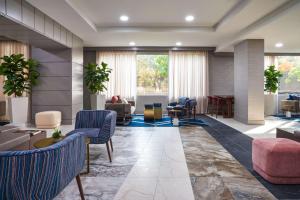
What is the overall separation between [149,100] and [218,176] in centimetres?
859

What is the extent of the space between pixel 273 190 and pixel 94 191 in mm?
2136

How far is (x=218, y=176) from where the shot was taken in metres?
3.56

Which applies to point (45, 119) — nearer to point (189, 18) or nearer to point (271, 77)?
point (189, 18)

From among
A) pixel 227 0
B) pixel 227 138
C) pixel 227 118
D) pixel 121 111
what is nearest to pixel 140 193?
pixel 227 138

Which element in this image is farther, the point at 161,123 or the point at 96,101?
the point at 96,101

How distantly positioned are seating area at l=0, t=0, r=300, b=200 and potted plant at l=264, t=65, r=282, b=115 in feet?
0.16

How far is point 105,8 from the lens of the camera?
6.43 m

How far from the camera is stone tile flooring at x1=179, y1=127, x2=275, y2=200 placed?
9.73 feet

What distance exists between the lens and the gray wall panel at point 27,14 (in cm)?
525

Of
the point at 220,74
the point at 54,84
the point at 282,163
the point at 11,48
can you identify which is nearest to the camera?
the point at 282,163

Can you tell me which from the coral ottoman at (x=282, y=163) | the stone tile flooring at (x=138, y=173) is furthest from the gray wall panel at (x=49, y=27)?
the coral ottoman at (x=282, y=163)

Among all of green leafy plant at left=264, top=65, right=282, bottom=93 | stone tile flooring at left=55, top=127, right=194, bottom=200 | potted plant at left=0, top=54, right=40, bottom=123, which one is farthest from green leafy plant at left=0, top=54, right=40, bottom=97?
green leafy plant at left=264, top=65, right=282, bottom=93

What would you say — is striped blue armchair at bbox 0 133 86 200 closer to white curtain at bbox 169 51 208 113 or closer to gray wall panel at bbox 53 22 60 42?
gray wall panel at bbox 53 22 60 42

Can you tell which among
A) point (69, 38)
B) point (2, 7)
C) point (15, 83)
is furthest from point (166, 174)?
point (69, 38)
